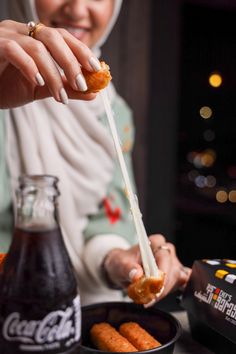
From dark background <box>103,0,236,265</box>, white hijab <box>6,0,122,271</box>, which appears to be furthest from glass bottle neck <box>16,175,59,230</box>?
dark background <box>103,0,236,265</box>

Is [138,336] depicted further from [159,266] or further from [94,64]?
[94,64]

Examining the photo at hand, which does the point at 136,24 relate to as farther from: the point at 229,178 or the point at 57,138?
the point at 57,138

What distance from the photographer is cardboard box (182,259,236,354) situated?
633mm

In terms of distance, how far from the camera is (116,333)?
0.65 metres

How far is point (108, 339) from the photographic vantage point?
622mm

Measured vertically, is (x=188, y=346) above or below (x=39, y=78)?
below

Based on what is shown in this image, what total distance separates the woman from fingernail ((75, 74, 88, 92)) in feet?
1.47

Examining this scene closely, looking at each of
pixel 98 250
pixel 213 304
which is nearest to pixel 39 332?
pixel 213 304

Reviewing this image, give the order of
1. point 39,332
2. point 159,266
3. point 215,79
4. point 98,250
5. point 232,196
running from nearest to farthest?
point 39,332 → point 159,266 → point 98,250 → point 232,196 → point 215,79

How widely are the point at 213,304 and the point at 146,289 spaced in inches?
3.9

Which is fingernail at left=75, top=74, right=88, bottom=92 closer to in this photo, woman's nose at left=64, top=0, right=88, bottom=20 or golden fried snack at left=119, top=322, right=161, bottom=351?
golden fried snack at left=119, top=322, right=161, bottom=351

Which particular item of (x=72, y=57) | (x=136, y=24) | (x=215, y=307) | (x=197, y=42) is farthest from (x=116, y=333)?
(x=197, y=42)

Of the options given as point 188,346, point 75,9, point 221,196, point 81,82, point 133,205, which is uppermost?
point 75,9

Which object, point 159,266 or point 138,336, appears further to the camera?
point 159,266
